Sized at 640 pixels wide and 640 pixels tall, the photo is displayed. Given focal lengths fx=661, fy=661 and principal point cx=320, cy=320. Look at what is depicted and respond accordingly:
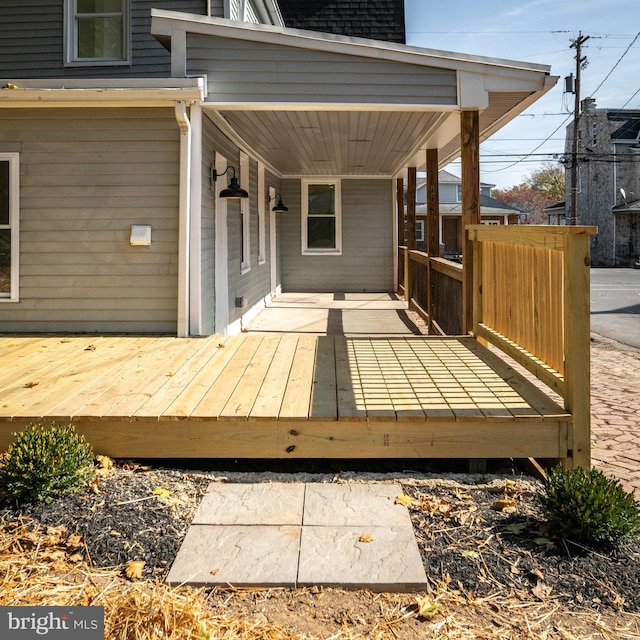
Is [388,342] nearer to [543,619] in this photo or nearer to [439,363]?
[439,363]

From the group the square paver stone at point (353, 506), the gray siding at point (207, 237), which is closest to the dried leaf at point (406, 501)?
the square paver stone at point (353, 506)

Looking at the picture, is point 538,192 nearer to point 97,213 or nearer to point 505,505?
point 97,213

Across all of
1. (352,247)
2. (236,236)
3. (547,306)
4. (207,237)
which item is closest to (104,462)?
(547,306)

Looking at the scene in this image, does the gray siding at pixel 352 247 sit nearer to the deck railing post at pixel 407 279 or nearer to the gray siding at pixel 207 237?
the deck railing post at pixel 407 279

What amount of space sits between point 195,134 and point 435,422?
12.3ft

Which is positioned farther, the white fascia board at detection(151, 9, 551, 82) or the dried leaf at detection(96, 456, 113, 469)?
the white fascia board at detection(151, 9, 551, 82)

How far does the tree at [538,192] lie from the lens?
5856 centimetres

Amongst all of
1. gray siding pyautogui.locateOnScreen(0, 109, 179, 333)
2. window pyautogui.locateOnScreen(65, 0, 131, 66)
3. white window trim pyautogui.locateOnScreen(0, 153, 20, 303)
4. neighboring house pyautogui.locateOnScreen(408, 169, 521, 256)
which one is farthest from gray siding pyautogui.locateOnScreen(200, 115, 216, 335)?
neighboring house pyautogui.locateOnScreen(408, 169, 521, 256)

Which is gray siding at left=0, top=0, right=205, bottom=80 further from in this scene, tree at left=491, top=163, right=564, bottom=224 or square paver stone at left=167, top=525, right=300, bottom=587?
tree at left=491, top=163, right=564, bottom=224

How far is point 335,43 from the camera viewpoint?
578 cm

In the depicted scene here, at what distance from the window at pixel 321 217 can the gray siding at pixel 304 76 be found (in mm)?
7907

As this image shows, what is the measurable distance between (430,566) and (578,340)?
154cm

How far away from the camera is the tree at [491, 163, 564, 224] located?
58562mm

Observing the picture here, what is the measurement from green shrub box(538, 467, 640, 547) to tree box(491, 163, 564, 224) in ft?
192
